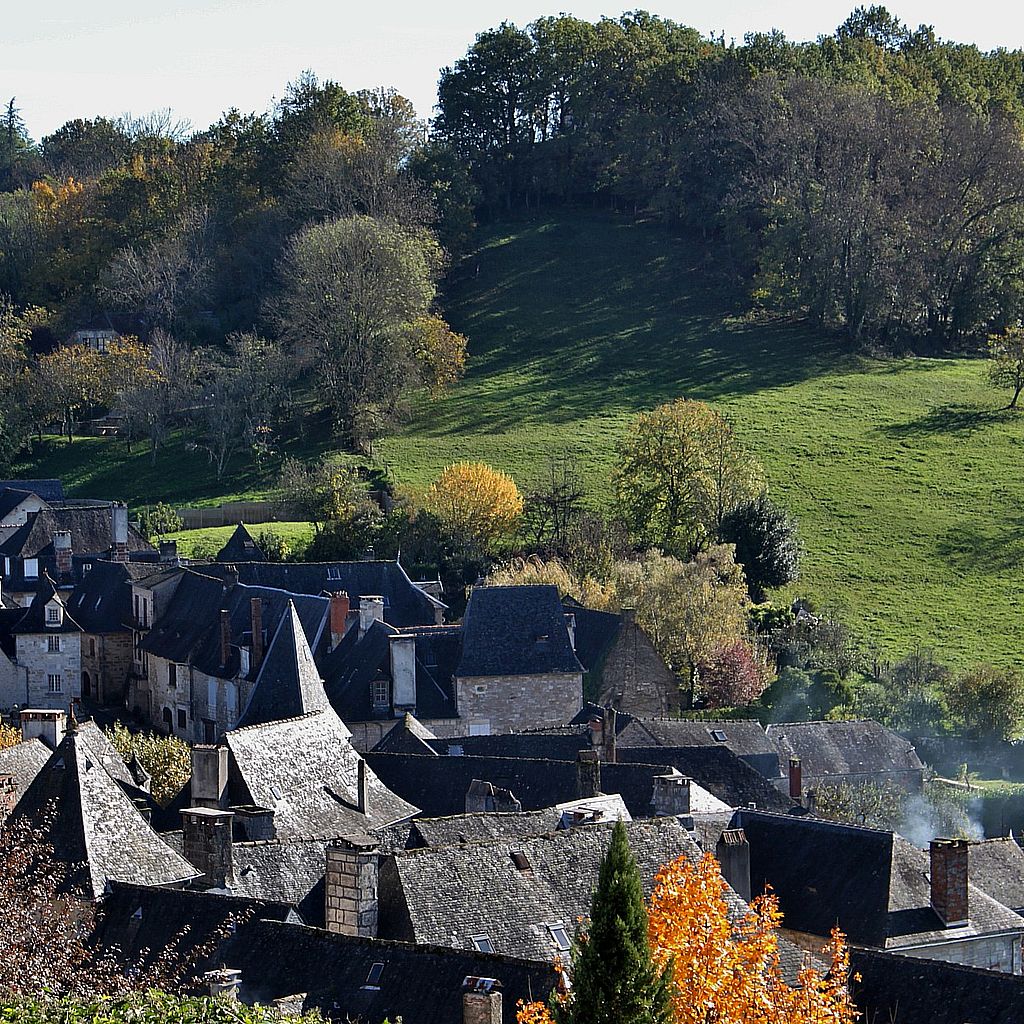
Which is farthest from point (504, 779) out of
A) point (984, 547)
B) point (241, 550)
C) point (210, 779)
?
point (984, 547)

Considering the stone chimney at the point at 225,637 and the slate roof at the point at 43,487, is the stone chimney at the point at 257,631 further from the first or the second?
the slate roof at the point at 43,487

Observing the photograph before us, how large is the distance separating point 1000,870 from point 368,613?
67.8 ft

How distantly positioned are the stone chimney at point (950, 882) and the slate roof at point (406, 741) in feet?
40.5

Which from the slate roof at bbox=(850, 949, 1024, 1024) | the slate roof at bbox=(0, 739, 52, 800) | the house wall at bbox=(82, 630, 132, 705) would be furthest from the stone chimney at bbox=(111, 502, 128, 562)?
the slate roof at bbox=(850, 949, 1024, 1024)

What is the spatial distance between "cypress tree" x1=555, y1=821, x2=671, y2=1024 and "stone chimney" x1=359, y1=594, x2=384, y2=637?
→ 33328mm

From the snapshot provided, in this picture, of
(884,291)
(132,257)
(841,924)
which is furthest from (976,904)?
→ (132,257)

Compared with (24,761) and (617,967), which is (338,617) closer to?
(24,761)

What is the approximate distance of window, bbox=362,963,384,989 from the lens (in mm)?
23594

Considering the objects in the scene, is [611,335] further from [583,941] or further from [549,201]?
[583,941]

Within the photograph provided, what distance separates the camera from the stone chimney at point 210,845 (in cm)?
2873

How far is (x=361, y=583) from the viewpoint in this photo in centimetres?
5772

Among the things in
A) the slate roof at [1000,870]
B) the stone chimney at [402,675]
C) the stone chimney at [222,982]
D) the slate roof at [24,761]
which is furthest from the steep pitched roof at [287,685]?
the stone chimney at [222,982]

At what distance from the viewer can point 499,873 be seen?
2784 centimetres

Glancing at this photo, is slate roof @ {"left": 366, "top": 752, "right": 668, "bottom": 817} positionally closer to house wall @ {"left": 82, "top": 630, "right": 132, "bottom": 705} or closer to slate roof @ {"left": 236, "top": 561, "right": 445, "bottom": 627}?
slate roof @ {"left": 236, "top": 561, "right": 445, "bottom": 627}
